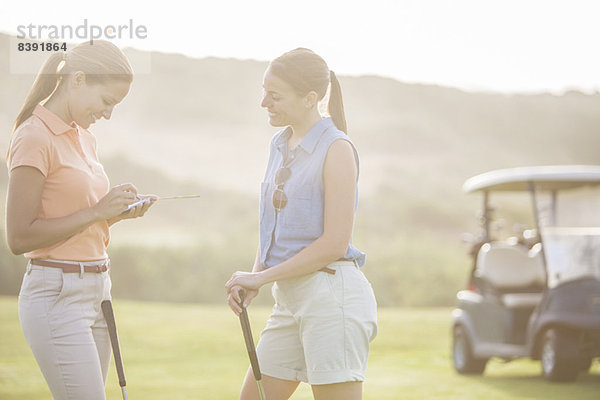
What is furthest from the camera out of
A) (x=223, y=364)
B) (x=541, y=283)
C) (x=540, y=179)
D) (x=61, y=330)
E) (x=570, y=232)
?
(x=223, y=364)

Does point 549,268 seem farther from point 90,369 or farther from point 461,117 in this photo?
point 461,117

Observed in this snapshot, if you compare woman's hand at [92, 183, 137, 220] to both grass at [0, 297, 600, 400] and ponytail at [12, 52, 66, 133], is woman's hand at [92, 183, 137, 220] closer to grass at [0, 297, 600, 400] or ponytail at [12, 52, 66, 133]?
ponytail at [12, 52, 66, 133]

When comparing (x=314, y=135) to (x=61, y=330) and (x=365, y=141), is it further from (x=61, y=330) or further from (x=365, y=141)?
(x=365, y=141)

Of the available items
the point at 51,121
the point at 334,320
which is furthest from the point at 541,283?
the point at 51,121

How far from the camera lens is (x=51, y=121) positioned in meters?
2.53

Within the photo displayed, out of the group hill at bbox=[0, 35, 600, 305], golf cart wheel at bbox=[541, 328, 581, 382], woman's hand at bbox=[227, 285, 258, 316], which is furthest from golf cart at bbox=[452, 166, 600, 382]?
hill at bbox=[0, 35, 600, 305]

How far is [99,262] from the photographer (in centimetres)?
261

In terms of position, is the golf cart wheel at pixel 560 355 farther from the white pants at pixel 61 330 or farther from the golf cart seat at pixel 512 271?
the white pants at pixel 61 330

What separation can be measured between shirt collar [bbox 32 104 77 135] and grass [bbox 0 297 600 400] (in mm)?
5014

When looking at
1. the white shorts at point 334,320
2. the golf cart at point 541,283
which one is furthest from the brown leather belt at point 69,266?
the golf cart at point 541,283

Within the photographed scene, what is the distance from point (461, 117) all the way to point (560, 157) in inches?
213

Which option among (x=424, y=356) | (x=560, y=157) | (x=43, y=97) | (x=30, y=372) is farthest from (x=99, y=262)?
(x=560, y=157)

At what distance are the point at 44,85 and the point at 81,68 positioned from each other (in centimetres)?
13

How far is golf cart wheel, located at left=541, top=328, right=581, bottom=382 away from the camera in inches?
272
